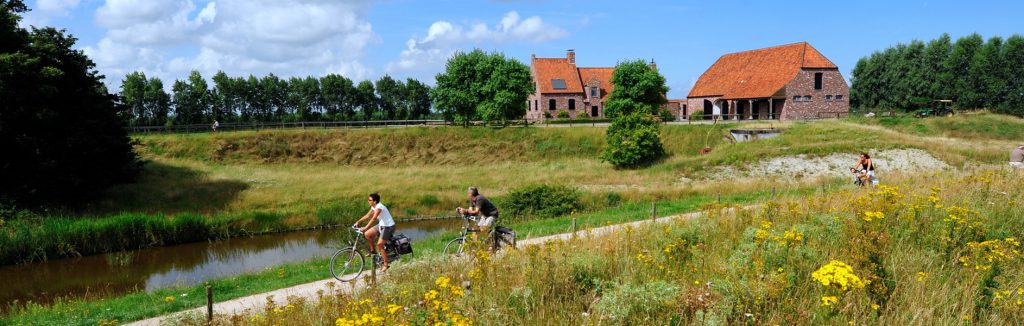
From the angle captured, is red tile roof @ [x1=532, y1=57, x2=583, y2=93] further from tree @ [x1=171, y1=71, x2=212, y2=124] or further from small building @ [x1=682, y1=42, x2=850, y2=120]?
tree @ [x1=171, y1=71, x2=212, y2=124]

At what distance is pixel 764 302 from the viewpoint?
5.25 m

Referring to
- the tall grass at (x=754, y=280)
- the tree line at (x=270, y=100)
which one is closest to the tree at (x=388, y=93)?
the tree line at (x=270, y=100)

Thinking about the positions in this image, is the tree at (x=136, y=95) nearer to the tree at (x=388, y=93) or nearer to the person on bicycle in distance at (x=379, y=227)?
the tree at (x=388, y=93)

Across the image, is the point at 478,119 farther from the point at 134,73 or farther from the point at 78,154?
the point at 134,73

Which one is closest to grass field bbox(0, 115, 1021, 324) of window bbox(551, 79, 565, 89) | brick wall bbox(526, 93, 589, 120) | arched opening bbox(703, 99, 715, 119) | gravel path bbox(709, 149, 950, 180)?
gravel path bbox(709, 149, 950, 180)

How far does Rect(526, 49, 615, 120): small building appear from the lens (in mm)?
Result: 60469

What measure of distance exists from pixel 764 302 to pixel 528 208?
58.5 feet

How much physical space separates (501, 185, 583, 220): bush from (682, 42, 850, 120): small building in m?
29.6

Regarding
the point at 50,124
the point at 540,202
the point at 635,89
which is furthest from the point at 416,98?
the point at 540,202

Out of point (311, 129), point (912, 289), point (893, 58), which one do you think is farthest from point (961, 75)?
point (912, 289)

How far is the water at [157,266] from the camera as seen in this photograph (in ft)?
52.0

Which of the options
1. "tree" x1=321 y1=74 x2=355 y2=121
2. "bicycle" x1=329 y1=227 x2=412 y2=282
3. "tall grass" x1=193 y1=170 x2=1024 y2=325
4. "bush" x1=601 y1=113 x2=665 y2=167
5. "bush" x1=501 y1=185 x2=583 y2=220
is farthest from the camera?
"tree" x1=321 y1=74 x2=355 y2=121

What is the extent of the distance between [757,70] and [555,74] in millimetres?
20204

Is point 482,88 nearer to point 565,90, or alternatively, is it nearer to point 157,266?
point 565,90
